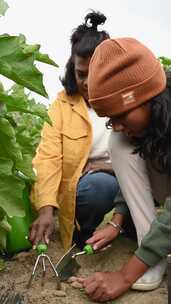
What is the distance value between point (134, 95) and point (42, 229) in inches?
28.4

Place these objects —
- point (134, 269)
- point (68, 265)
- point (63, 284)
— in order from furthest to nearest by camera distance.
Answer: point (68, 265) → point (63, 284) → point (134, 269)

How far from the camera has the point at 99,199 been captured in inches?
96.1

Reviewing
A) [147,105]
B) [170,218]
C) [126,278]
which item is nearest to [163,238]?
[170,218]

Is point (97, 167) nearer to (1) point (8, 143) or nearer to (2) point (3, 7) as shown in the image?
(1) point (8, 143)

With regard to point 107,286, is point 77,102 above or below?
above

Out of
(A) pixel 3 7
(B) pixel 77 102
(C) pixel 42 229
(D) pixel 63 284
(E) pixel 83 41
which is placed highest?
(A) pixel 3 7

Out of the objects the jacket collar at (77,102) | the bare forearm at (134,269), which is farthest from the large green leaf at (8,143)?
the jacket collar at (77,102)

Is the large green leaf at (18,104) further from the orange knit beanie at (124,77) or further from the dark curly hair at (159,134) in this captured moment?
the dark curly hair at (159,134)

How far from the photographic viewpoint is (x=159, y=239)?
1.83 m

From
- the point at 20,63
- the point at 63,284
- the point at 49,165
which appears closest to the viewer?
the point at 20,63

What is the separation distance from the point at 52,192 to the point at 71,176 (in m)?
0.16

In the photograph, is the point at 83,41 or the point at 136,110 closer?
the point at 136,110

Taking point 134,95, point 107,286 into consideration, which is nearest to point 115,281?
Result: point 107,286

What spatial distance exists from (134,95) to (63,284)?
0.75m
